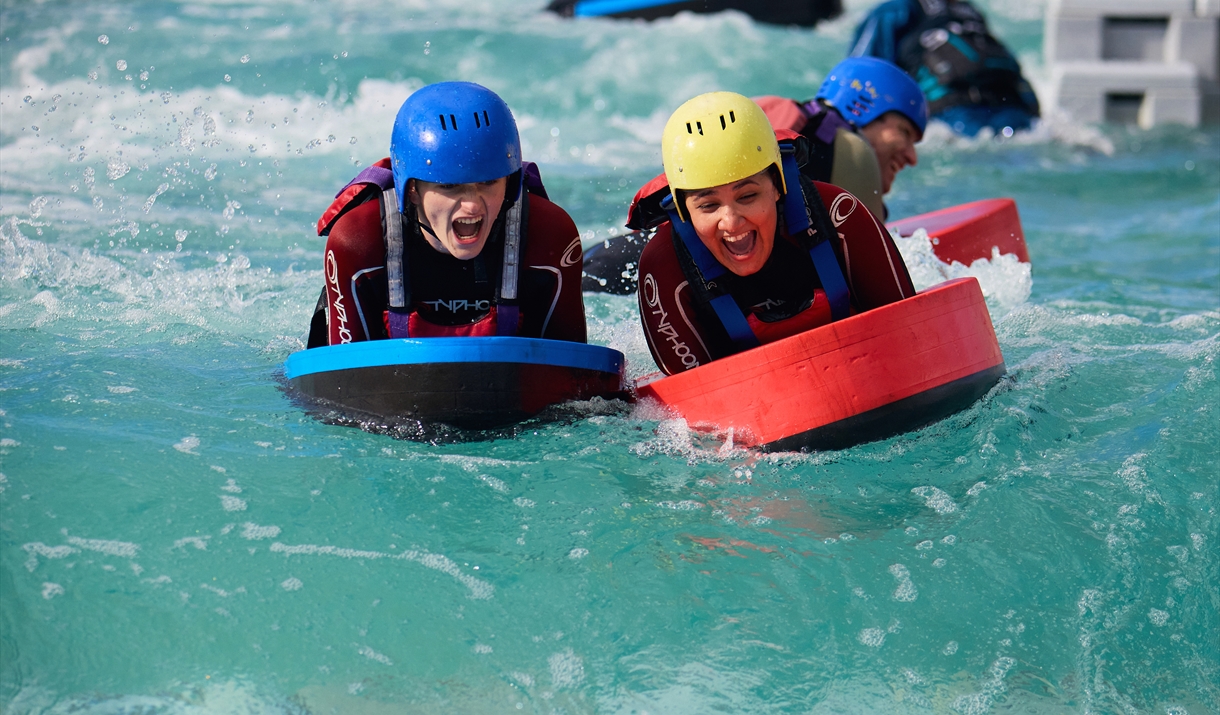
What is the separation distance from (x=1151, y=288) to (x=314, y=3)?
13.5 meters

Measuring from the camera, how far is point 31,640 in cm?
321

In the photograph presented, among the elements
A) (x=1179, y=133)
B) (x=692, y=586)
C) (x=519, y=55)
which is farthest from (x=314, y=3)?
(x=692, y=586)

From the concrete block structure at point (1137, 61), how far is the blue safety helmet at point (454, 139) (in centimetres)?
990

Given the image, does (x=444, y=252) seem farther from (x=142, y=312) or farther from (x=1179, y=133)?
(x=1179, y=133)

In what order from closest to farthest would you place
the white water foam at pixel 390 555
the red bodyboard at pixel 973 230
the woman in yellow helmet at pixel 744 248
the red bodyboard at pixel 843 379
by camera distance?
the white water foam at pixel 390 555
the red bodyboard at pixel 843 379
the woman in yellow helmet at pixel 744 248
the red bodyboard at pixel 973 230

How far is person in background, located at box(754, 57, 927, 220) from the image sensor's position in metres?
5.73

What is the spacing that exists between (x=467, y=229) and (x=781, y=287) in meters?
1.01

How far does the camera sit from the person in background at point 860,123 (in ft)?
18.8

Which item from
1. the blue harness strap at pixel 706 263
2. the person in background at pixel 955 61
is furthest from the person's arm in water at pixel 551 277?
the person in background at pixel 955 61

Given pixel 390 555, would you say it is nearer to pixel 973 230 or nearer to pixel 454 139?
pixel 454 139

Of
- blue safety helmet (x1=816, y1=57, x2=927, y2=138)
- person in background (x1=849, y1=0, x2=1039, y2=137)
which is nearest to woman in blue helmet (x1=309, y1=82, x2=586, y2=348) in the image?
blue safety helmet (x1=816, y1=57, x2=927, y2=138)

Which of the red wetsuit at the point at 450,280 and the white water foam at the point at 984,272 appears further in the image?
the white water foam at the point at 984,272

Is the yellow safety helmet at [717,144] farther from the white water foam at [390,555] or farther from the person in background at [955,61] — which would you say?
the person in background at [955,61]

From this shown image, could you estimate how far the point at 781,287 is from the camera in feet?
13.5
